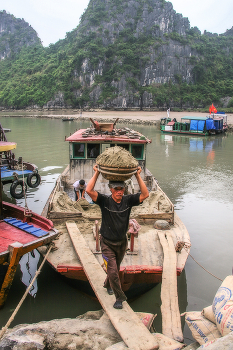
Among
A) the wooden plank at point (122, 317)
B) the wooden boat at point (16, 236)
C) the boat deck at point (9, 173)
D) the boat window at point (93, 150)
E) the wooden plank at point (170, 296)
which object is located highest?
the boat window at point (93, 150)

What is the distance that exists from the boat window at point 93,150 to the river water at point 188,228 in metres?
3.36

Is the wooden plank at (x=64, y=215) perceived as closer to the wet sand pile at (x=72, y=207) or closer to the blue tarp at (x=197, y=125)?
the wet sand pile at (x=72, y=207)

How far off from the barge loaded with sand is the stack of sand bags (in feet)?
4.31

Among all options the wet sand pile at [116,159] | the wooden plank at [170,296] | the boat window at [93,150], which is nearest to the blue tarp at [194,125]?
the boat window at [93,150]

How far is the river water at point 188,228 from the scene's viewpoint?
538cm

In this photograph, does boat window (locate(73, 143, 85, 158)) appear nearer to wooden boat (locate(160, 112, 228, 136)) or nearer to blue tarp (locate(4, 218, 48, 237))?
blue tarp (locate(4, 218, 48, 237))

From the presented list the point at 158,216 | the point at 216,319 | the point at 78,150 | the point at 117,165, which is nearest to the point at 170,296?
the point at 216,319

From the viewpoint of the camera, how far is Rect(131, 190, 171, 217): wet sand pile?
7327 millimetres

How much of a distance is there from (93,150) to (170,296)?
5.67m

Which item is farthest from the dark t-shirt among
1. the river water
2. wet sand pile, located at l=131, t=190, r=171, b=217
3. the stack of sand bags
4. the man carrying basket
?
wet sand pile, located at l=131, t=190, r=171, b=217

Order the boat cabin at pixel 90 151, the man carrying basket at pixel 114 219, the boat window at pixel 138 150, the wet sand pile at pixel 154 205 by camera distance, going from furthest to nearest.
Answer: the boat window at pixel 138 150, the boat cabin at pixel 90 151, the wet sand pile at pixel 154 205, the man carrying basket at pixel 114 219

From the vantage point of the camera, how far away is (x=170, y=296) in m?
4.31

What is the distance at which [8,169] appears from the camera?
12.1 metres

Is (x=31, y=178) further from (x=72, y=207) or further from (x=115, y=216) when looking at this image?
(x=115, y=216)
